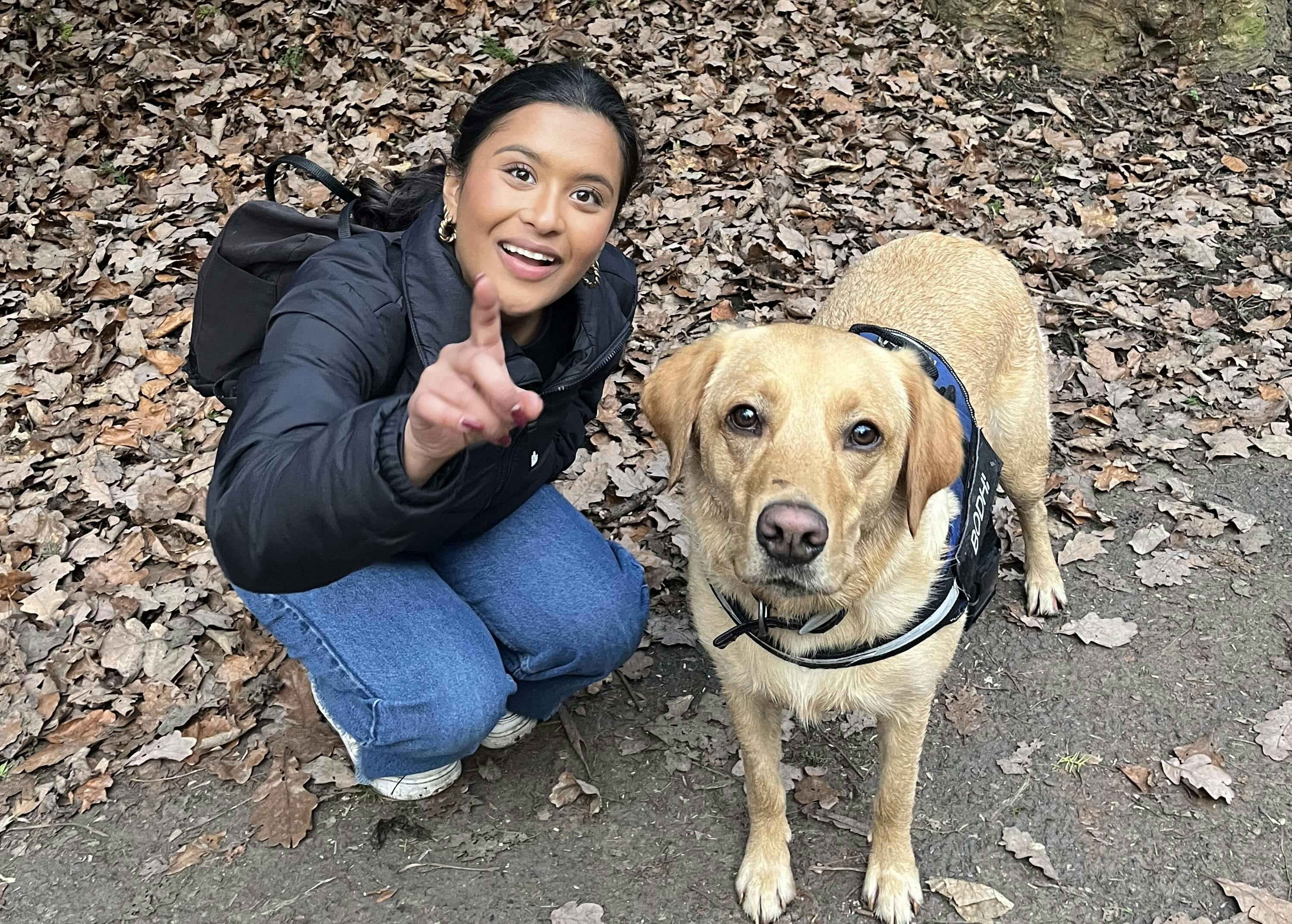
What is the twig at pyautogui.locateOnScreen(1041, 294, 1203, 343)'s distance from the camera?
17.0 feet

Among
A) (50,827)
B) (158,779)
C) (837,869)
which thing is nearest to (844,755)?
(837,869)

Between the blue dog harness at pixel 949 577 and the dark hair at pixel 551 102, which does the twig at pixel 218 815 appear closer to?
the blue dog harness at pixel 949 577

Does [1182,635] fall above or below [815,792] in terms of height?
above

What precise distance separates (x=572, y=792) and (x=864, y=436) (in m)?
1.74

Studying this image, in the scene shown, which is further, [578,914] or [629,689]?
[629,689]

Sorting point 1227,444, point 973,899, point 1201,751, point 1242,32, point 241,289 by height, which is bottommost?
point 973,899

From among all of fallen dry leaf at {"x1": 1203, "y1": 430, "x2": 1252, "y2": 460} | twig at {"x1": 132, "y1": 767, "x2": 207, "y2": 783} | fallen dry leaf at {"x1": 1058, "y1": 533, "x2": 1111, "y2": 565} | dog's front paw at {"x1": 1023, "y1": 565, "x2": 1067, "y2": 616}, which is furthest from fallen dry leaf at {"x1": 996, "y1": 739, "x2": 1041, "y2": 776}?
twig at {"x1": 132, "y1": 767, "x2": 207, "y2": 783}

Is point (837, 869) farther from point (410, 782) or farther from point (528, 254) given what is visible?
point (528, 254)

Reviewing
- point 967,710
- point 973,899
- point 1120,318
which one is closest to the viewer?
point 973,899

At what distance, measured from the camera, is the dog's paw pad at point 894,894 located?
2.85m

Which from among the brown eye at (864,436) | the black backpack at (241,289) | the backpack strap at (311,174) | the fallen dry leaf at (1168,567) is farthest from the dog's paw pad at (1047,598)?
the backpack strap at (311,174)

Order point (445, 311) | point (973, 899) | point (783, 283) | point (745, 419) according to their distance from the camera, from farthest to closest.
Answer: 1. point (783, 283)
2. point (973, 899)
3. point (445, 311)
4. point (745, 419)

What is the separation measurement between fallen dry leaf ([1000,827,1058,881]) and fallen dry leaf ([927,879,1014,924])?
0.52 feet

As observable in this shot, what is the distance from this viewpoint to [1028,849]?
3002 mm
